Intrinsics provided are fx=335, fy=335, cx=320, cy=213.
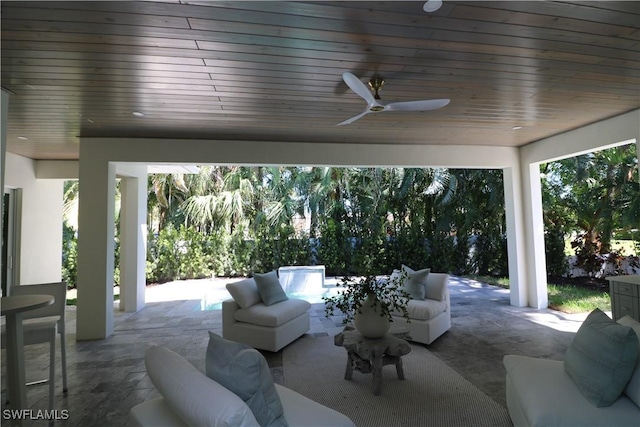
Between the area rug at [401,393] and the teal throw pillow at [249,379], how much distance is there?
1140 mm

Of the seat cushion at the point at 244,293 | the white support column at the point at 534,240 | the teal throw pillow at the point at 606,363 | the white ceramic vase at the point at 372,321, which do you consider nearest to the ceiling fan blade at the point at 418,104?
the white ceramic vase at the point at 372,321

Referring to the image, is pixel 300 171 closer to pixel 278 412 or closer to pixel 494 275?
pixel 494 275

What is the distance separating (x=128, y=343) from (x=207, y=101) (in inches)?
123

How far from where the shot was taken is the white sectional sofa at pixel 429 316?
3.91 m

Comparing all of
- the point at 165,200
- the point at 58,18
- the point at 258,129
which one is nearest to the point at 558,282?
the point at 258,129

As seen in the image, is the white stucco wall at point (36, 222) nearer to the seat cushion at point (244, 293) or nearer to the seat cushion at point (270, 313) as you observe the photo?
the seat cushion at point (244, 293)

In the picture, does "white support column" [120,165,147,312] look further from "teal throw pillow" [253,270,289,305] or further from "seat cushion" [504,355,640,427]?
"seat cushion" [504,355,640,427]

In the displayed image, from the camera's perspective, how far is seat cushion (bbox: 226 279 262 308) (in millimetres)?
3971

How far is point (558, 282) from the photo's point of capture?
7480mm

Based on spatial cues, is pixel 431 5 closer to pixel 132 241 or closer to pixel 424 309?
pixel 424 309

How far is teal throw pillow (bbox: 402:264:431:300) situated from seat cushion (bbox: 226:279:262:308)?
6.37 feet

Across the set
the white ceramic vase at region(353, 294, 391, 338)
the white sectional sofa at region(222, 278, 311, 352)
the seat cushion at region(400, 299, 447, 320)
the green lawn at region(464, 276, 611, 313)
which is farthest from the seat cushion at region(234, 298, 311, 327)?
the green lawn at region(464, 276, 611, 313)

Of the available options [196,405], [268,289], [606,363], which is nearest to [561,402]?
[606,363]

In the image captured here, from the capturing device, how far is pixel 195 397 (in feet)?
4.28
